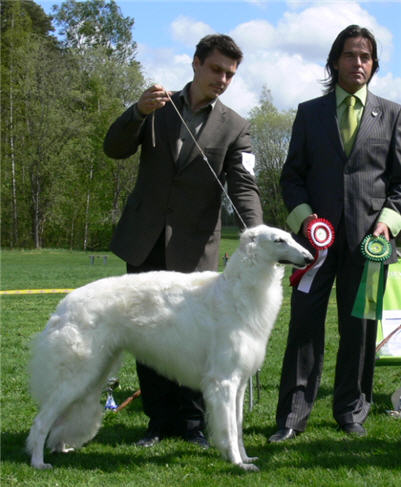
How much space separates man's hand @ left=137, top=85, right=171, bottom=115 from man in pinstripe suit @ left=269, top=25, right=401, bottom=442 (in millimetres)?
1191

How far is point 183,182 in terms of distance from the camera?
14.4 feet

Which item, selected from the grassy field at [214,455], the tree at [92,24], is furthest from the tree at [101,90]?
the grassy field at [214,455]

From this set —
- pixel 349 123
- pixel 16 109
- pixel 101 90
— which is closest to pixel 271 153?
pixel 101 90

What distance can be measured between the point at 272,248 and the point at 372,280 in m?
1.04

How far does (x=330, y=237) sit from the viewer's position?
427cm

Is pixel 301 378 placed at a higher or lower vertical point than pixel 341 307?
lower

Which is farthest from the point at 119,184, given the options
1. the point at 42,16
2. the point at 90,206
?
the point at 42,16

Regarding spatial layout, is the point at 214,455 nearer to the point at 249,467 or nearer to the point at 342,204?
the point at 249,467

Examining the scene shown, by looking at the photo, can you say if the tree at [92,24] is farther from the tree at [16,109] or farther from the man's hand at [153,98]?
the man's hand at [153,98]

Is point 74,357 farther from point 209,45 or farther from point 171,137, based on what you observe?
point 209,45

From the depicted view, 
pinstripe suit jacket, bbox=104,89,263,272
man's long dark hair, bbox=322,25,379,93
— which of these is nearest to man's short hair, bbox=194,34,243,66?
pinstripe suit jacket, bbox=104,89,263,272

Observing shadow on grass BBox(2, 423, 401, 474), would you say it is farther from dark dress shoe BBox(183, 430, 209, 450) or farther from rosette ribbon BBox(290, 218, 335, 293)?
rosette ribbon BBox(290, 218, 335, 293)

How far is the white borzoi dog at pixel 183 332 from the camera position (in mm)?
3842

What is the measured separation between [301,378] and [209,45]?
2.73 metres
